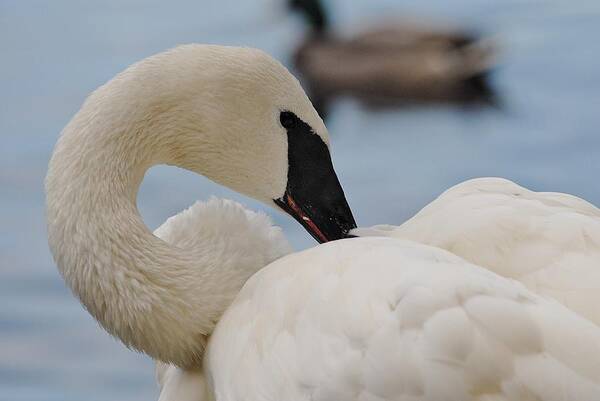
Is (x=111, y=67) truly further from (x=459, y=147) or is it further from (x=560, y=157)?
(x=560, y=157)

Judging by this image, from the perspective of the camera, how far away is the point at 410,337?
9.37ft

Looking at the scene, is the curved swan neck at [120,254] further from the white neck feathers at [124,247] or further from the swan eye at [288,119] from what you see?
the swan eye at [288,119]

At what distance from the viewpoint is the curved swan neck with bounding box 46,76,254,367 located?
10.5 ft

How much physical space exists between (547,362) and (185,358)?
2.65 ft

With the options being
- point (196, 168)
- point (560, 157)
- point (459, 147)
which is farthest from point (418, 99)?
point (196, 168)

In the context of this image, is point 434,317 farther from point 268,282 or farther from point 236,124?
point 236,124

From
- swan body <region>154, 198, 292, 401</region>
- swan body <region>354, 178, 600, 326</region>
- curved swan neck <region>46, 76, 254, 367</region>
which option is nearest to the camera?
swan body <region>354, 178, 600, 326</region>

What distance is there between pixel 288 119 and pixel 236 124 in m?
0.11

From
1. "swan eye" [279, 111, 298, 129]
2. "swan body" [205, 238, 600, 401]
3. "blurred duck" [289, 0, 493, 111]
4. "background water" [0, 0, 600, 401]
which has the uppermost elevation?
"swan eye" [279, 111, 298, 129]

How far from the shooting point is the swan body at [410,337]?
9.20 feet

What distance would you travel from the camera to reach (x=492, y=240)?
316 centimetres

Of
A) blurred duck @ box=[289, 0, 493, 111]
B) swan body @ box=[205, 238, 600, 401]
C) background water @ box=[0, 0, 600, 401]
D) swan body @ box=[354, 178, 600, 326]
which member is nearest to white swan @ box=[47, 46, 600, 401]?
swan body @ box=[205, 238, 600, 401]

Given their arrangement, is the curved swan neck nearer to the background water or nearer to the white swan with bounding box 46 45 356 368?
the white swan with bounding box 46 45 356 368

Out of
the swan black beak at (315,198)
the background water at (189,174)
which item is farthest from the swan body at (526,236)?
the background water at (189,174)
